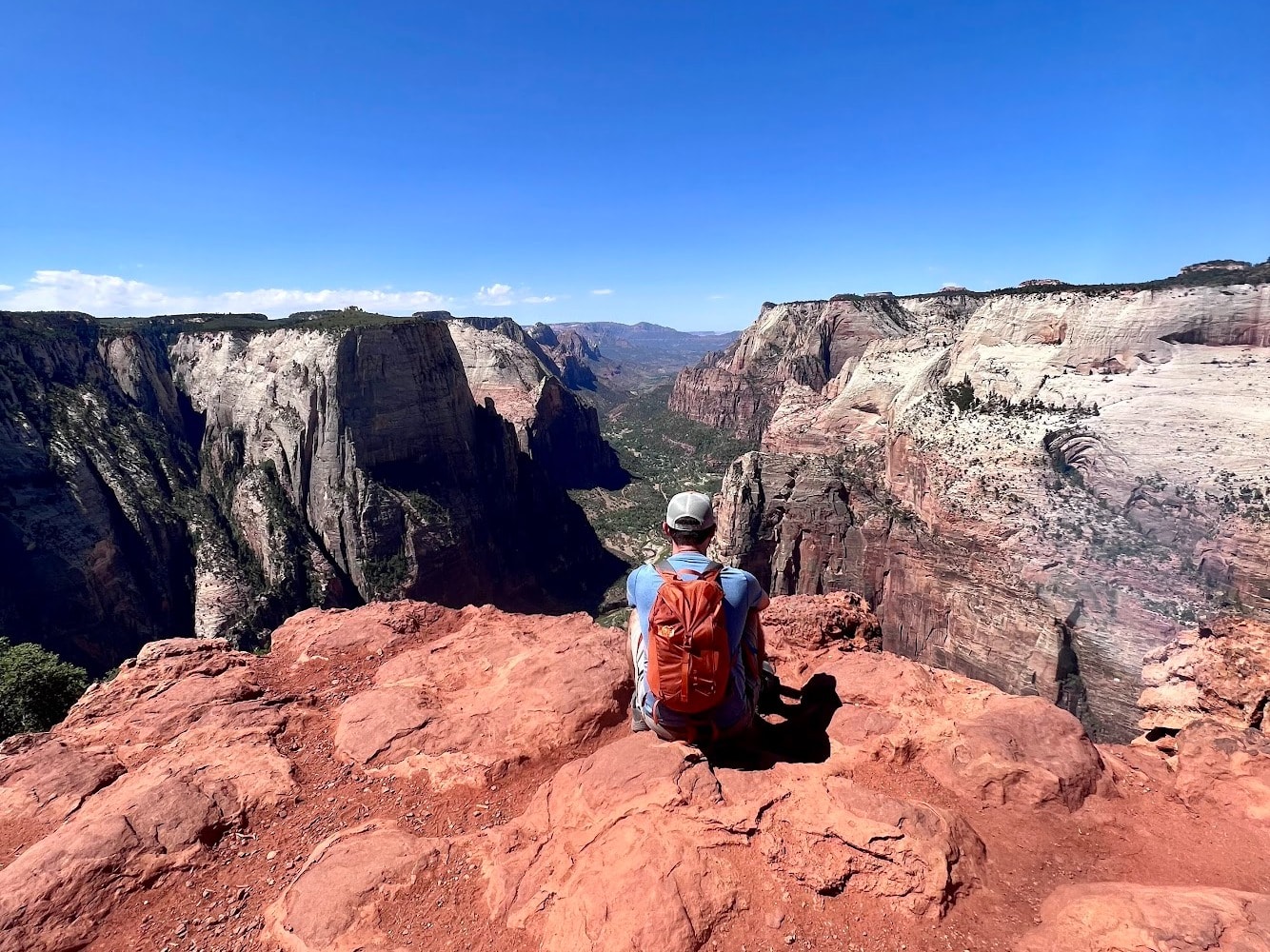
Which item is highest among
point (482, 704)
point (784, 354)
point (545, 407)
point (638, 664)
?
point (784, 354)

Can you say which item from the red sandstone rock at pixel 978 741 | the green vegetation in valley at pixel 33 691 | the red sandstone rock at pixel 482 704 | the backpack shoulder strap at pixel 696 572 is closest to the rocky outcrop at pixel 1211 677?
the red sandstone rock at pixel 978 741

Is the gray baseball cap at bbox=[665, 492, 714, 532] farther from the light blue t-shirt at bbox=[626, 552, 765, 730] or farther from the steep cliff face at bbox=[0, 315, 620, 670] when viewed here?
the steep cliff face at bbox=[0, 315, 620, 670]

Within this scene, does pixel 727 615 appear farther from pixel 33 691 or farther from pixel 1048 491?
pixel 1048 491

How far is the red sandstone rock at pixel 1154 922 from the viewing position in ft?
12.1

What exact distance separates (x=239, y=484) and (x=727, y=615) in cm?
6266

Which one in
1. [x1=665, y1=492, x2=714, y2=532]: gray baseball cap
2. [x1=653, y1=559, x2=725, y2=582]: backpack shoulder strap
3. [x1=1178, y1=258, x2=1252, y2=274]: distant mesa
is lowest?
[x1=653, y1=559, x2=725, y2=582]: backpack shoulder strap

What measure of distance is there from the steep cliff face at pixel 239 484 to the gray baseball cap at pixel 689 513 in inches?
1975

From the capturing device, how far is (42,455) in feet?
143

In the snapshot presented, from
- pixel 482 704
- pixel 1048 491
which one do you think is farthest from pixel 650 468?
pixel 482 704

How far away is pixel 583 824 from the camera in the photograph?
5246 mm

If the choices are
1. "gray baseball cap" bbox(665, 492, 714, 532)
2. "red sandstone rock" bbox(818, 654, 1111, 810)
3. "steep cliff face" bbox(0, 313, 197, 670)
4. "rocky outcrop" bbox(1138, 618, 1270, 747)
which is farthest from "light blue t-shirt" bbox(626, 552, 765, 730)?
"steep cliff face" bbox(0, 313, 197, 670)

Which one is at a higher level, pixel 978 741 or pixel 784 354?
pixel 784 354

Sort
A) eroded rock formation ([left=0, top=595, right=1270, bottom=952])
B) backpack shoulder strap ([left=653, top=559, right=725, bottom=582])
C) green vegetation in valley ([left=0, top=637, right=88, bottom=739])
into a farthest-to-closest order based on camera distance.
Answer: green vegetation in valley ([left=0, top=637, right=88, bottom=739]) < backpack shoulder strap ([left=653, top=559, right=725, bottom=582]) < eroded rock formation ([left=0, top=595, right=1270, bottom=952])

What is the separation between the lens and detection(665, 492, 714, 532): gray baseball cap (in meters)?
5.91
